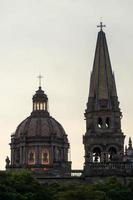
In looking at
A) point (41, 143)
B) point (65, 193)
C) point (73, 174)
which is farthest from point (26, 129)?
point (65, 193)

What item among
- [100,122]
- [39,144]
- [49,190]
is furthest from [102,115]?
[49,190]

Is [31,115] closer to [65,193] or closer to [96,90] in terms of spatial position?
[96,90]

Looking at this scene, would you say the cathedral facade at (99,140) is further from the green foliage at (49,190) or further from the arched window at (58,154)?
the green foliage at (49,190)

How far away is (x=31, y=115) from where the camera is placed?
189m

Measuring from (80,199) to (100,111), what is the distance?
40.3 metres

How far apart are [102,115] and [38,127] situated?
87.3 ft

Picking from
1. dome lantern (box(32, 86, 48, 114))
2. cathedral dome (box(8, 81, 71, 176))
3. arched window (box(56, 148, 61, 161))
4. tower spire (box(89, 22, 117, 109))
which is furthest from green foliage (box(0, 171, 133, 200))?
dome lantern (box(32, 86, 48, 114))

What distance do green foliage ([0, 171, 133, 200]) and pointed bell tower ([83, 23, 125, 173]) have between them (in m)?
19.1

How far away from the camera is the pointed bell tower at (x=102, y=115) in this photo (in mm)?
160250

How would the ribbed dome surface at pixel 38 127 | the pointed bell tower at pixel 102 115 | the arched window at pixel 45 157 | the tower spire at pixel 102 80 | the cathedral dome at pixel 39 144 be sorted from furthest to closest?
1. the ribbed dome surface at pixel 38 127
2. the arched window at pixel 45 157
3. the cathedral dome at pixel 39 144
4. the tower spire at pixel 102 80
5. the pointed bell tower at pixel 102 115

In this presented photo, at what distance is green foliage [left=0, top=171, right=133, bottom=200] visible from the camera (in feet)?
370

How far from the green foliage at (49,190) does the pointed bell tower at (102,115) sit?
62.6 feet

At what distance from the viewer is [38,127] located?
186 metres

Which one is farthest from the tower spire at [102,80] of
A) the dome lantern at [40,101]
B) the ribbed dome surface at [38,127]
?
the dome lantern at [40,101]
